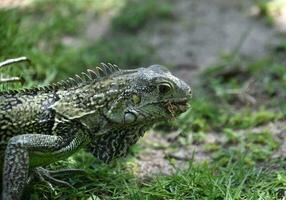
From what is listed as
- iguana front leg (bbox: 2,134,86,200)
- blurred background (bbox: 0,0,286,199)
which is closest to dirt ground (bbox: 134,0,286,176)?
blurred background (bbox: 0,0,286,199)

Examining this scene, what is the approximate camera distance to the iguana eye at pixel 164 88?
14.9 feet

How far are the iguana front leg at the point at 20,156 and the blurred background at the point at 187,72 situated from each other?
0.54 meters

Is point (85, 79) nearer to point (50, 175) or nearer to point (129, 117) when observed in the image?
point (129, 117)

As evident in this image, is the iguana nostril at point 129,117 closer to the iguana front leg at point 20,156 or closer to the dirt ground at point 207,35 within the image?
the iguana front leg at point 20,156

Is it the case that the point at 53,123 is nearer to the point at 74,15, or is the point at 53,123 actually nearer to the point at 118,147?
the point at 118,147

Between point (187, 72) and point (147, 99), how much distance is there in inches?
145

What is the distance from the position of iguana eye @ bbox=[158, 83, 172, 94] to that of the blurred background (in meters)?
0.73

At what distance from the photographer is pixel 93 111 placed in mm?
4512

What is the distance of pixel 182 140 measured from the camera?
6.23 meters

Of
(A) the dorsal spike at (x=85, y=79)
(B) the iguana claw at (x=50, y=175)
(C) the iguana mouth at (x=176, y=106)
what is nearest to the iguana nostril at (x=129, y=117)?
(C) the iguana mouth at (x=176, y=106)

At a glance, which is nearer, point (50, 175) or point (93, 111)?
point (93, 111)

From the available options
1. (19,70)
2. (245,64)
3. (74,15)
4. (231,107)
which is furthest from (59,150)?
(74,15)

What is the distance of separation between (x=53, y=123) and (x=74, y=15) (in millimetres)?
5389

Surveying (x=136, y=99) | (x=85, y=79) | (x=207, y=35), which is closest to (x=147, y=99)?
(x=136, y=99)
